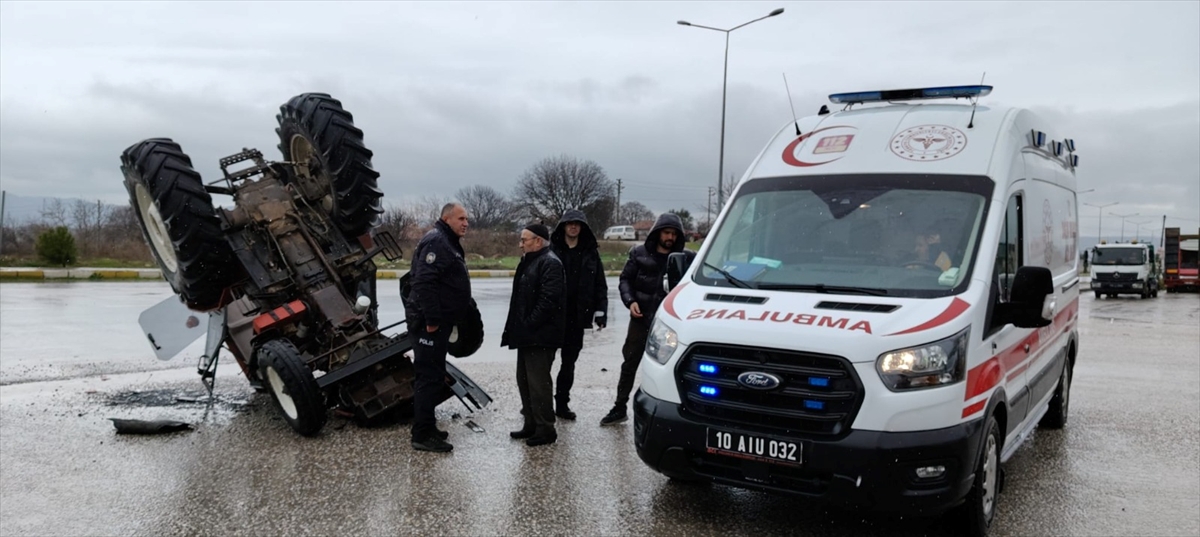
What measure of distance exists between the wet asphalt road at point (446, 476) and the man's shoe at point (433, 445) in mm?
99

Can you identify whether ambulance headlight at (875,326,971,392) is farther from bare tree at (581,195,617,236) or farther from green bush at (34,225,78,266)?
bare tree at (581,195,617,236)

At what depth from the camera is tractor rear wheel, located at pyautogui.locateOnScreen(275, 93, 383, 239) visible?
758 cm

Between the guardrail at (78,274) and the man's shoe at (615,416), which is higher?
the man's shoe at (615,416)

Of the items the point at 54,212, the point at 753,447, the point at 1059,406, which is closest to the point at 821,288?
the point at 753,447

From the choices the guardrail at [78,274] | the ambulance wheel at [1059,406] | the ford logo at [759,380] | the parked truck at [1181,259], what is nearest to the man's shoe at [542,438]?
the ford logo at [759,380]

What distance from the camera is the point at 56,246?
27.3 metres

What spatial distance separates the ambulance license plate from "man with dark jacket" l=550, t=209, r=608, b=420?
2.83 m

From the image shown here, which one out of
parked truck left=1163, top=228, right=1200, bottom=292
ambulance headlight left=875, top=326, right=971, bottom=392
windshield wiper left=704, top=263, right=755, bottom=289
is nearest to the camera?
ambulance headlight left=875, top=326, right=971, bottom=392

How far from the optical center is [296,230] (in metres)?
7.66

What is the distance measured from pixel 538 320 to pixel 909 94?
3090 mm

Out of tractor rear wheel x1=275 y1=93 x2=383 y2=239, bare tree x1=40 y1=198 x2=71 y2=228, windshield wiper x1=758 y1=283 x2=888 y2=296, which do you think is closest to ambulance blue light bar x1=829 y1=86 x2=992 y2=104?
windshield wiper x1=758 y1=283 x2=888 y2=296

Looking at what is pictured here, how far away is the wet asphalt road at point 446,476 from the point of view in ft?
16.0

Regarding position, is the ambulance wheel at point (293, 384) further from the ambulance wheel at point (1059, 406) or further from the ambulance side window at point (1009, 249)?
the ambulance wheel at point (1059, 406)

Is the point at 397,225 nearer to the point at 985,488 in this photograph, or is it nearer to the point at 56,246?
the point at 56,246
